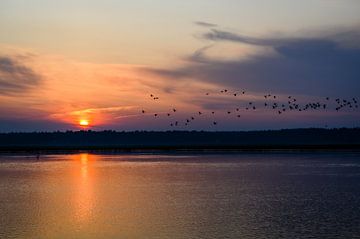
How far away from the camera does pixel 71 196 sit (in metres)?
38.4

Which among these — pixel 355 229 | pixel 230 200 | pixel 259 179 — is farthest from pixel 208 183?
pixel 355 229

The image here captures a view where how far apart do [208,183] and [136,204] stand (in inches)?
534

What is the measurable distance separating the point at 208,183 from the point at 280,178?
25.3 ft

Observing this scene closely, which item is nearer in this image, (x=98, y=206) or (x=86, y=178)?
(x=98, y=206)

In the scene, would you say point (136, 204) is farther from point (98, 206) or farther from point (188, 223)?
point (188, 223)

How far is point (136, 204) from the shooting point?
109 ft

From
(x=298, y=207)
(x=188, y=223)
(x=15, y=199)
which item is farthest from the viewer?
(x=15, y=199)

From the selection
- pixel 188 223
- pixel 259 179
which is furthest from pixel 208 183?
pixel 188 223

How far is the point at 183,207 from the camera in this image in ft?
104

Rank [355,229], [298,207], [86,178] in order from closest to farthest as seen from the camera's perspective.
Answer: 1. [355,229]
2. [298,207]
3. [86,178]

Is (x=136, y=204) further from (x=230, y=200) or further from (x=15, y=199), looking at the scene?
(x=15, y=199)

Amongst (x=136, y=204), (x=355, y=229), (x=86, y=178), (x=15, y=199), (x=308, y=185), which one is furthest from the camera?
(x=86, y=178)

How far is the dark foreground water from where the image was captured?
80.2 feet

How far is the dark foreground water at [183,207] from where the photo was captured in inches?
962
